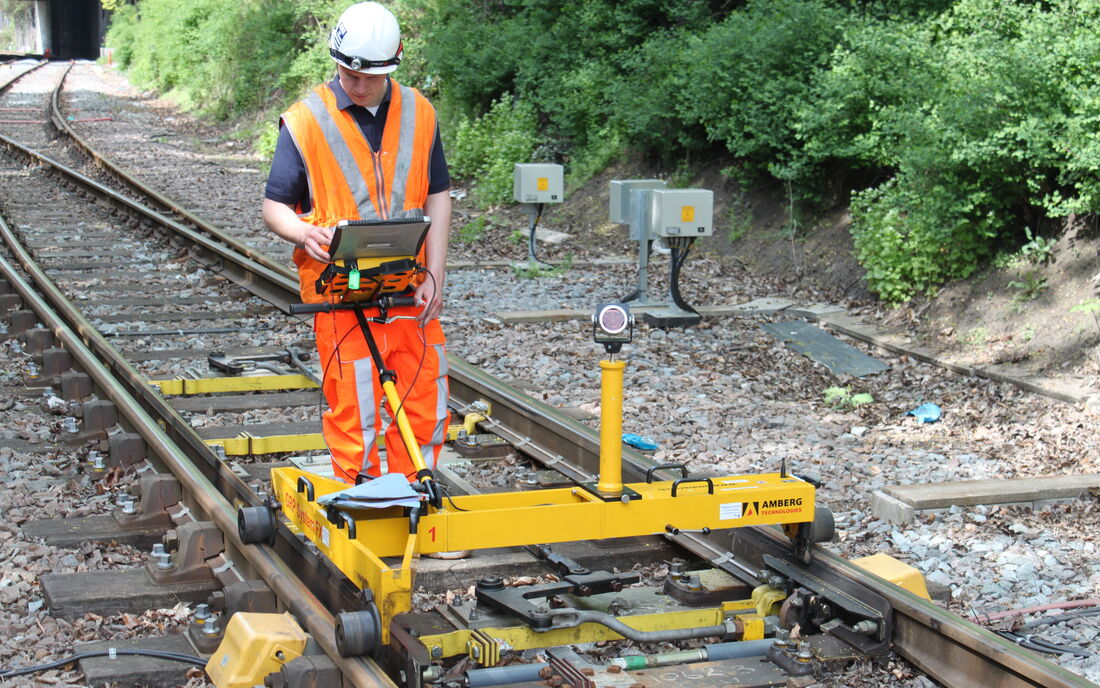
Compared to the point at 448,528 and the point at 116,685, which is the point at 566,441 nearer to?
the point at 448,528

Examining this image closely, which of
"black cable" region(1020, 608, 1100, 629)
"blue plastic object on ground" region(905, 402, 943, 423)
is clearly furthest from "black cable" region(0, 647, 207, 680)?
"blue plastic object on ground" region(905, 402, 943, 423)

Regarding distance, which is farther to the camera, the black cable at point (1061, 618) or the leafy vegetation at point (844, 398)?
the leafy vegetation at point (844, 398)

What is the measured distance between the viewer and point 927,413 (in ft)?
24.6

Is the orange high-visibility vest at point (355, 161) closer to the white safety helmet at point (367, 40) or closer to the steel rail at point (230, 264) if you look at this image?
the white safety helmet at point (367, 40)

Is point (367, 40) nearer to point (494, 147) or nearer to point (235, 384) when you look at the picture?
point (235, 384)

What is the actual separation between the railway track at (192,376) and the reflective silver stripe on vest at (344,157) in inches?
50.7

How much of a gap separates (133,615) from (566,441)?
245 centimetres

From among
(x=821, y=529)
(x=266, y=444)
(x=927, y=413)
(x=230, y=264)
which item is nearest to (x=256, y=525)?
(x=266, y=444)

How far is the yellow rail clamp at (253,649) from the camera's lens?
3.77m

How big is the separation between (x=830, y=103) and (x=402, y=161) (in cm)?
762

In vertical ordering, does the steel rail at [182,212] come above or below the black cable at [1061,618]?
above

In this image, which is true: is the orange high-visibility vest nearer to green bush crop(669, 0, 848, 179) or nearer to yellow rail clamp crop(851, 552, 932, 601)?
yellow rail clamp crop(851, 552, 932, 601)

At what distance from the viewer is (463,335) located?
9.50 metres

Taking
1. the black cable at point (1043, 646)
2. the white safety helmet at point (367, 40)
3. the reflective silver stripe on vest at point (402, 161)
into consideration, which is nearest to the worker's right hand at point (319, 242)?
the reflective silver stripe on vest at point (402, 161)
